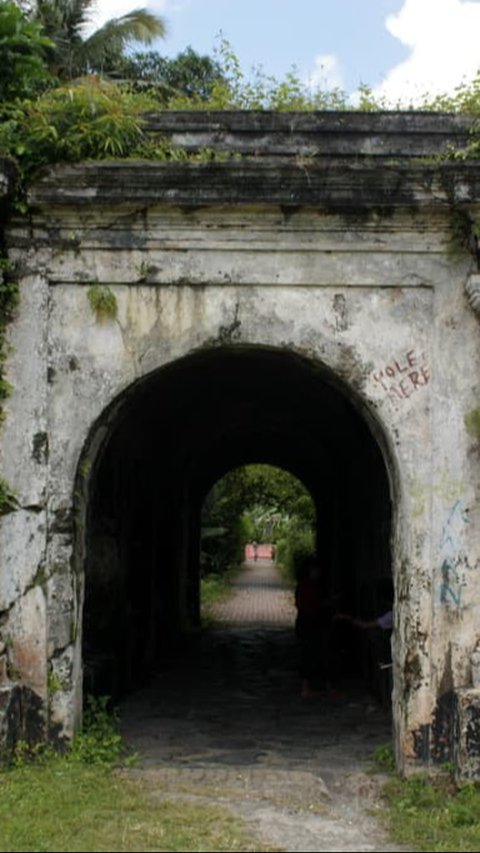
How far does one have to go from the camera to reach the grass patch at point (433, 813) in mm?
5332

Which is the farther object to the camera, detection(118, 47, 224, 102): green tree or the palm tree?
detection(118, 47, 224, 102): green tree

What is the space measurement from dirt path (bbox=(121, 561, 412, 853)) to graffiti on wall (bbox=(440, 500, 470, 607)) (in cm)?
125

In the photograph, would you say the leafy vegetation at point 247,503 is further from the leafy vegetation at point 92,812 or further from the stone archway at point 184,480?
the leafy vegetation at point 92,812

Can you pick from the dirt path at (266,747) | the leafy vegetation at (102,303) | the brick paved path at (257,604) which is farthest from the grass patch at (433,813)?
the brick paved path at (257,604)

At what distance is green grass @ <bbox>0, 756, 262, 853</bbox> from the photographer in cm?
511

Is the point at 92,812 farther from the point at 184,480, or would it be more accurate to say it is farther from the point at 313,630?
the point at 184,480

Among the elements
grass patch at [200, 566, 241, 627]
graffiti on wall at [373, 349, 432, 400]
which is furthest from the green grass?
→ grass patch at [200, 566, 241, 627]

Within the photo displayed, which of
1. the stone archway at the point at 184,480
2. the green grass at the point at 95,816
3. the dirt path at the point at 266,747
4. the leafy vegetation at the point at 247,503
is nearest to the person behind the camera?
the green grass at the point at 95,816

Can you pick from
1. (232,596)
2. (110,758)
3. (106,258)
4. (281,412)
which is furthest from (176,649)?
(232,596)

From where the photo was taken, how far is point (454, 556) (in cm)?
655

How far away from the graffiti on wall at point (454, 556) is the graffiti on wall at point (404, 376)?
777mm

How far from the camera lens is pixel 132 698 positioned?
9.36 m

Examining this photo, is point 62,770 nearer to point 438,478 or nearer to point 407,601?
point 407,601

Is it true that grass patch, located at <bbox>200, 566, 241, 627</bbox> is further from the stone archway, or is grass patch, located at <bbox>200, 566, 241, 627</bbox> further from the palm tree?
the palm tree
